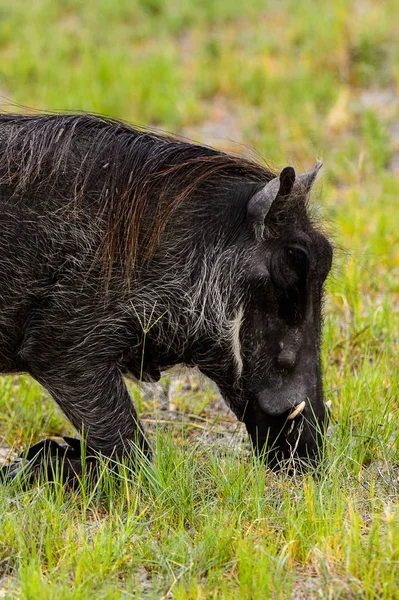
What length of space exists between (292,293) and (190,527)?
0.94 meters

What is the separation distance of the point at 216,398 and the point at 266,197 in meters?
1.50

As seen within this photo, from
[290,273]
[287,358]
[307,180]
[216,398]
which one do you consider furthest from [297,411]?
[216,398]

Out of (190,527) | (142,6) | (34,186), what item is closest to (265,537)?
(190,527)

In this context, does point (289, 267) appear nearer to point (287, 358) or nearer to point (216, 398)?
point (287, 358)

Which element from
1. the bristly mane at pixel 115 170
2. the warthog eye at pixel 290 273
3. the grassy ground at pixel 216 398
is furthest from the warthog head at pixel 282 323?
the bristly mane at pixel 115 170

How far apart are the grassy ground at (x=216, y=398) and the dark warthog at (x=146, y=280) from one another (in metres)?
0.27

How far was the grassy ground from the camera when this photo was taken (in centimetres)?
337

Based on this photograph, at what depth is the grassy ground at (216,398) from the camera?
11.1 feet

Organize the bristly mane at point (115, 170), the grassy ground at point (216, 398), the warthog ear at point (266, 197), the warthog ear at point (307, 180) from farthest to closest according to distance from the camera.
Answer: the warthog ear at point (307, 180) < the bristly mane at point (115, 170) < the warthog ear at point (266, 197) < the grassy ground at point (216, 398)

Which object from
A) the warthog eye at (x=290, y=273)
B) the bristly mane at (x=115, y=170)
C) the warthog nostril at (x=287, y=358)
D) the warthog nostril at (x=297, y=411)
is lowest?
the warthog nostril at (x=297, y=411)

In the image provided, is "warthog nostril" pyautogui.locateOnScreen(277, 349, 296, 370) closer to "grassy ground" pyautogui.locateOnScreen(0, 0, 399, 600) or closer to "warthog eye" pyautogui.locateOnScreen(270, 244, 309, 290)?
"warthog eye" pyautogui.locateOnScreen(270, 244, 309, 290)

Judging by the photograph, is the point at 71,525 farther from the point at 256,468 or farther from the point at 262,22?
the point at 262,22

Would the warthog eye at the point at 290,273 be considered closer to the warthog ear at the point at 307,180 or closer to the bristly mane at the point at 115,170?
the warthog ear at the point at 307,180

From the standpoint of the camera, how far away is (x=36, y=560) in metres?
3.40
